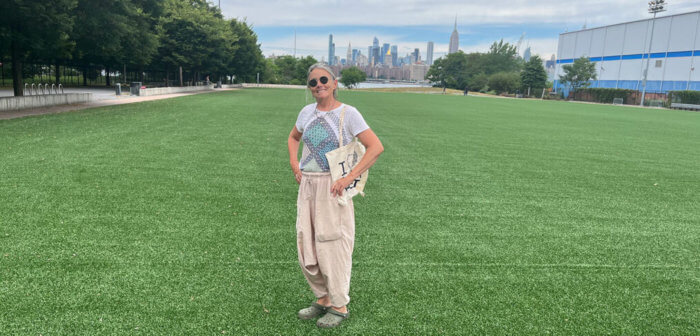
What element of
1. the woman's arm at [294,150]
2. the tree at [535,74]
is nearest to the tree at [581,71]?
the tree at [535,74]

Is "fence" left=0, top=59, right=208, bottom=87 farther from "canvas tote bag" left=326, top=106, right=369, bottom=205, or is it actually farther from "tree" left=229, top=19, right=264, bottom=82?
"canvas tote bag" left=326, top=106, right=369, bottom=205

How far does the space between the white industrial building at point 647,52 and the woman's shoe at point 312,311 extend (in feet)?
206

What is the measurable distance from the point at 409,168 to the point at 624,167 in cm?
497

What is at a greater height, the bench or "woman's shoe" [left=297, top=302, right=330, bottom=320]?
the bench

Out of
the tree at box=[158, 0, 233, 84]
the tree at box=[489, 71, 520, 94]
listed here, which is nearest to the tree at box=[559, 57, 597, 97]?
the tree at box=[489, 71, 520, 94]

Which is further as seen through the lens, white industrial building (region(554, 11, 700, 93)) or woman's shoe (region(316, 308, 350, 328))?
white industrial building (region(554, 11, 700, 93))

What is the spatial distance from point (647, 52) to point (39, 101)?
74.8 m

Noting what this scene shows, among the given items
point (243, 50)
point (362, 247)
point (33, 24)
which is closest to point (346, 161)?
point (362, 247)

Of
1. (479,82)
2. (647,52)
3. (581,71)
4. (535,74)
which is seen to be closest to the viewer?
(647,52)

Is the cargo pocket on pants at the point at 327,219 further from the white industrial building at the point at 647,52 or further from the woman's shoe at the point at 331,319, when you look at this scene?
the white industrial building at the point at 647,52

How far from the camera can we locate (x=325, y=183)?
117 inches

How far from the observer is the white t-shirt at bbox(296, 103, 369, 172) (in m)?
2.96

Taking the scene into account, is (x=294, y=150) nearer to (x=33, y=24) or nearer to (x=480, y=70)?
(x=33, y=24)

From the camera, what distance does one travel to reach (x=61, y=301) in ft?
11.1
